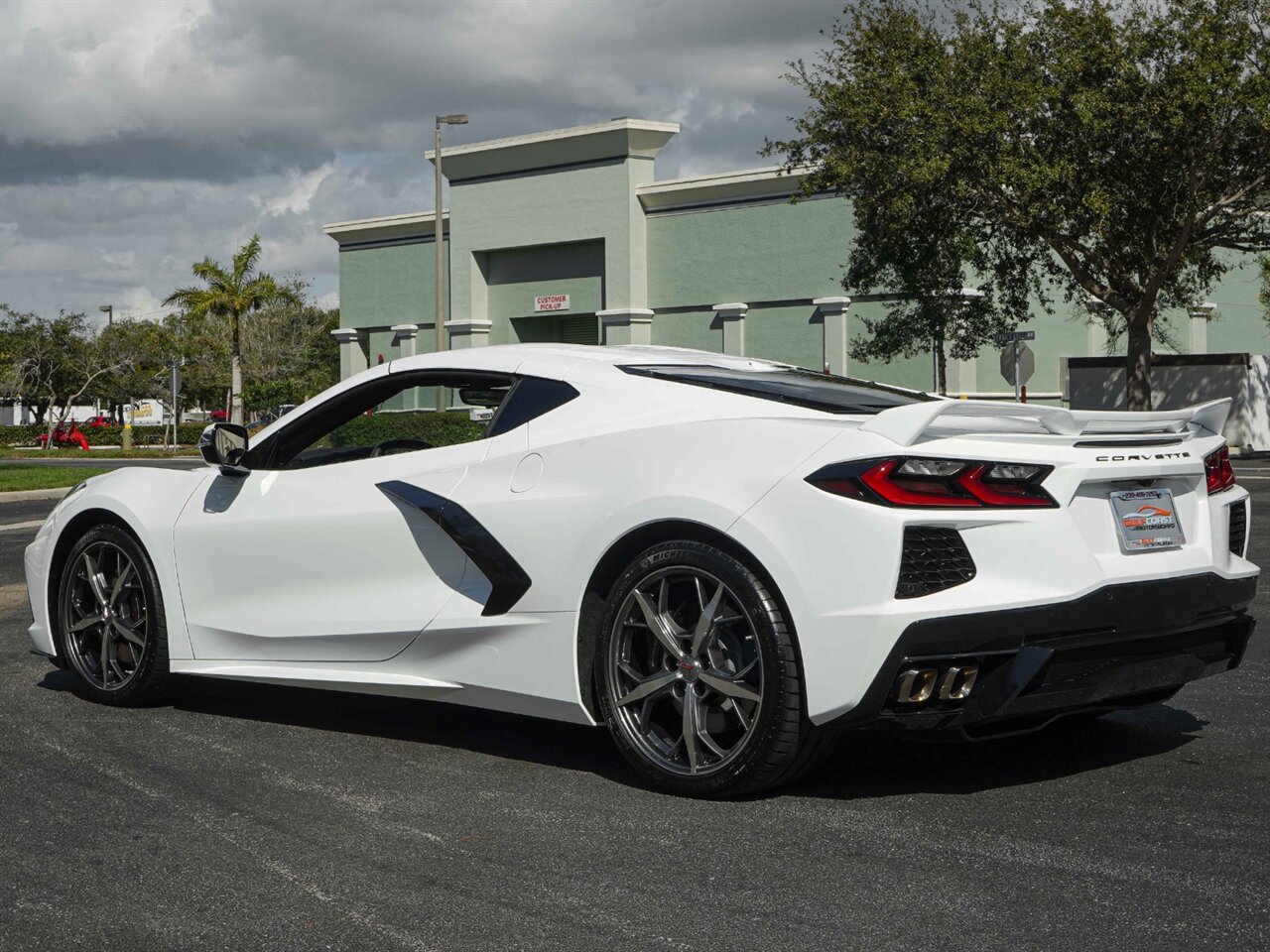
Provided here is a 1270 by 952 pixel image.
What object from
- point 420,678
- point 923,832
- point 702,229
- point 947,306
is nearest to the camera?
point 923,832

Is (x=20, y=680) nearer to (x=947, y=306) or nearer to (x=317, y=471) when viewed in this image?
(x=317, y=471)

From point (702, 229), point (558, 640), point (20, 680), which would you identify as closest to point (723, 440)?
point (558, 640)

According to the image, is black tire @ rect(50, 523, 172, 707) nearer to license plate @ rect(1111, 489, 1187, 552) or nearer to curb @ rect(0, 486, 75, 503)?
license plate @ rect(1111, 489, 1187, 552)

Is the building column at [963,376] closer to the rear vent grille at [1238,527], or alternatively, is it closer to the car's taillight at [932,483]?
the rear vent grille at [1238,527]

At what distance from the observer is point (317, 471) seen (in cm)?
593

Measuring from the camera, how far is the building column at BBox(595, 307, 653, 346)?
47.1m

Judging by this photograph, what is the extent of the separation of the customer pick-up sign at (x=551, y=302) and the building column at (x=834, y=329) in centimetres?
918

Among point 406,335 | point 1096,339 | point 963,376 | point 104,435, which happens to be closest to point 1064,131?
point 963,376

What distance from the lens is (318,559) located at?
5.77 m

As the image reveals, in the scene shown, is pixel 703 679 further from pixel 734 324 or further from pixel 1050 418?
pixel 734 324

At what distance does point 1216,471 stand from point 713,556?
67.8 inches

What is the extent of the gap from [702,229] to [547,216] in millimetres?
5403

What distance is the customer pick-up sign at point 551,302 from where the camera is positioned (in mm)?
49781

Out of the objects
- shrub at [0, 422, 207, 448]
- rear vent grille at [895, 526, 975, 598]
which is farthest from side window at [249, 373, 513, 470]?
shrub at [0, 422, 207, 448]
